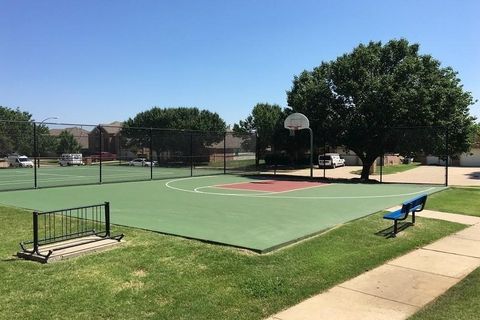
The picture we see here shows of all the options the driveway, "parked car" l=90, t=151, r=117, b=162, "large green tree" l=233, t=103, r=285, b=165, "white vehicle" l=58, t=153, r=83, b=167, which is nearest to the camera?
the driveway

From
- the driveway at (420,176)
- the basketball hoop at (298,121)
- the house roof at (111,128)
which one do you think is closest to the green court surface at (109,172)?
the house roof at (111,128)

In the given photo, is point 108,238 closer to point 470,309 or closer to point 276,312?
point 276,312

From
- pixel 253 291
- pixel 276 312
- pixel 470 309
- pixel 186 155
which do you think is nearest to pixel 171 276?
pixel 253 291

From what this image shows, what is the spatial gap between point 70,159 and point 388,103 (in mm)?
24182

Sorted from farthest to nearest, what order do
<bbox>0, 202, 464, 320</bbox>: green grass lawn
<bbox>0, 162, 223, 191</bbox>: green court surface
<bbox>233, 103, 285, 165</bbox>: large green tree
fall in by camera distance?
<bbox>233, 103, 285, 165</bbox>: large green tree → <bbox>0, 162, 223, 191</bbox>: green court surface → <bbox>0, 202, 464, 320</bbox>: green grass lawn

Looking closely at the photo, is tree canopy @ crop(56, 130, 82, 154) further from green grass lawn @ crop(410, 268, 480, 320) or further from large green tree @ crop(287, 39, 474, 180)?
green grass lawn @ crop(410, 268, 480, 320)

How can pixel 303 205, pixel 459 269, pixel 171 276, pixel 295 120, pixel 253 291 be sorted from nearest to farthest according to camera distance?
pixel 253 291 → pixel 171 276 → pixel 459 269 → pixel 303 205 → pixel 295 120

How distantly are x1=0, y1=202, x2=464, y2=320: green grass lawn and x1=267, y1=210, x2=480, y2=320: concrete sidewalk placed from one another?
0.75 ft

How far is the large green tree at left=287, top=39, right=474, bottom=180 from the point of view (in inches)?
1001

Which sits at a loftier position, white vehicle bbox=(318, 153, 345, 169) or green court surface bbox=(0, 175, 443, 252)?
white vehicle bbox=(318, 153, 345, 169)

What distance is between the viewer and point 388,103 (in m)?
25.6

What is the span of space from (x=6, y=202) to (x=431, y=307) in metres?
13.9

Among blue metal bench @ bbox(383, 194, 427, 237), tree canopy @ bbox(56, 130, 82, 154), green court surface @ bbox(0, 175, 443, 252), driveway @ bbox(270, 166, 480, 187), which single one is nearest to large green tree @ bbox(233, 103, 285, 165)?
driveway @ bbox(270, 166, 480, 187)

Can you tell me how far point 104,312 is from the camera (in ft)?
17.3
